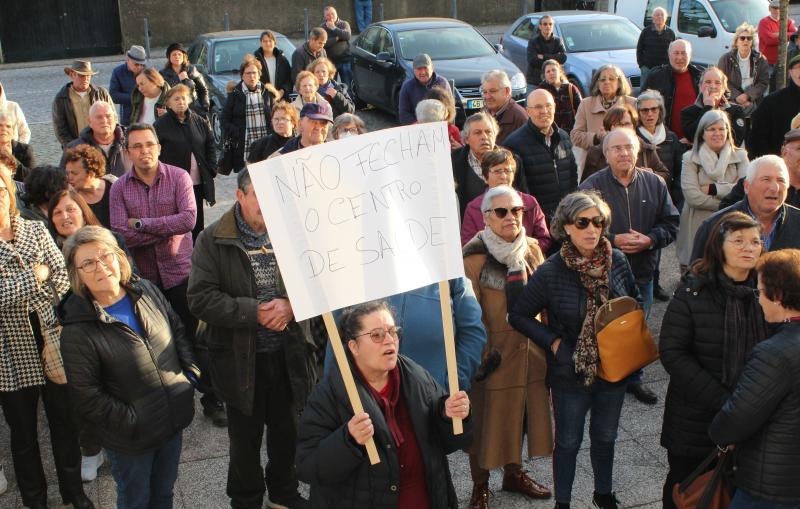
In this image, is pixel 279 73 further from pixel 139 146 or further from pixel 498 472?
pixel 498 472

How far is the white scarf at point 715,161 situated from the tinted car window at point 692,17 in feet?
29.0

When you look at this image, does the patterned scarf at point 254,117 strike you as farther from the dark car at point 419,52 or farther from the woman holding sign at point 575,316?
the woman holding sign at point 575,316

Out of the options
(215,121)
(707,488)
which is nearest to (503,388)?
(707,488)

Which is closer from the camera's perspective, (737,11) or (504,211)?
(504,211)

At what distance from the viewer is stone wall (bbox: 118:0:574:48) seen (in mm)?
25609

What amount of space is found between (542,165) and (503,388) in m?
2.57

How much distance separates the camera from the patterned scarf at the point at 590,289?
4613 mm

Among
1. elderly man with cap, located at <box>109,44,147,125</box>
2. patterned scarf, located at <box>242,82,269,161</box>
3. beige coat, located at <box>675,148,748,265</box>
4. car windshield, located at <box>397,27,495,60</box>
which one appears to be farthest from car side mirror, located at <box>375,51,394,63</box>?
beige coat, located at <box>675,148,748,265</box>

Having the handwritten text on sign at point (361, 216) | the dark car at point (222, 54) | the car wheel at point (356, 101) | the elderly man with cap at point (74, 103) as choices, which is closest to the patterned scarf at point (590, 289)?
the handwritten text on sign at point (361, 216)

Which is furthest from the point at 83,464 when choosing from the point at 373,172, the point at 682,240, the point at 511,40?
the point at 511,40

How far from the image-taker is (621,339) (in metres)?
4.60

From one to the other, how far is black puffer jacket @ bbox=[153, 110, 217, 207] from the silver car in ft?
22.6

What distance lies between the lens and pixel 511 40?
1675cm

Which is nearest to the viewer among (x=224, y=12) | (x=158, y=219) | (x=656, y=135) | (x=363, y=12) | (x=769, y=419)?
(x=769, y=419)
